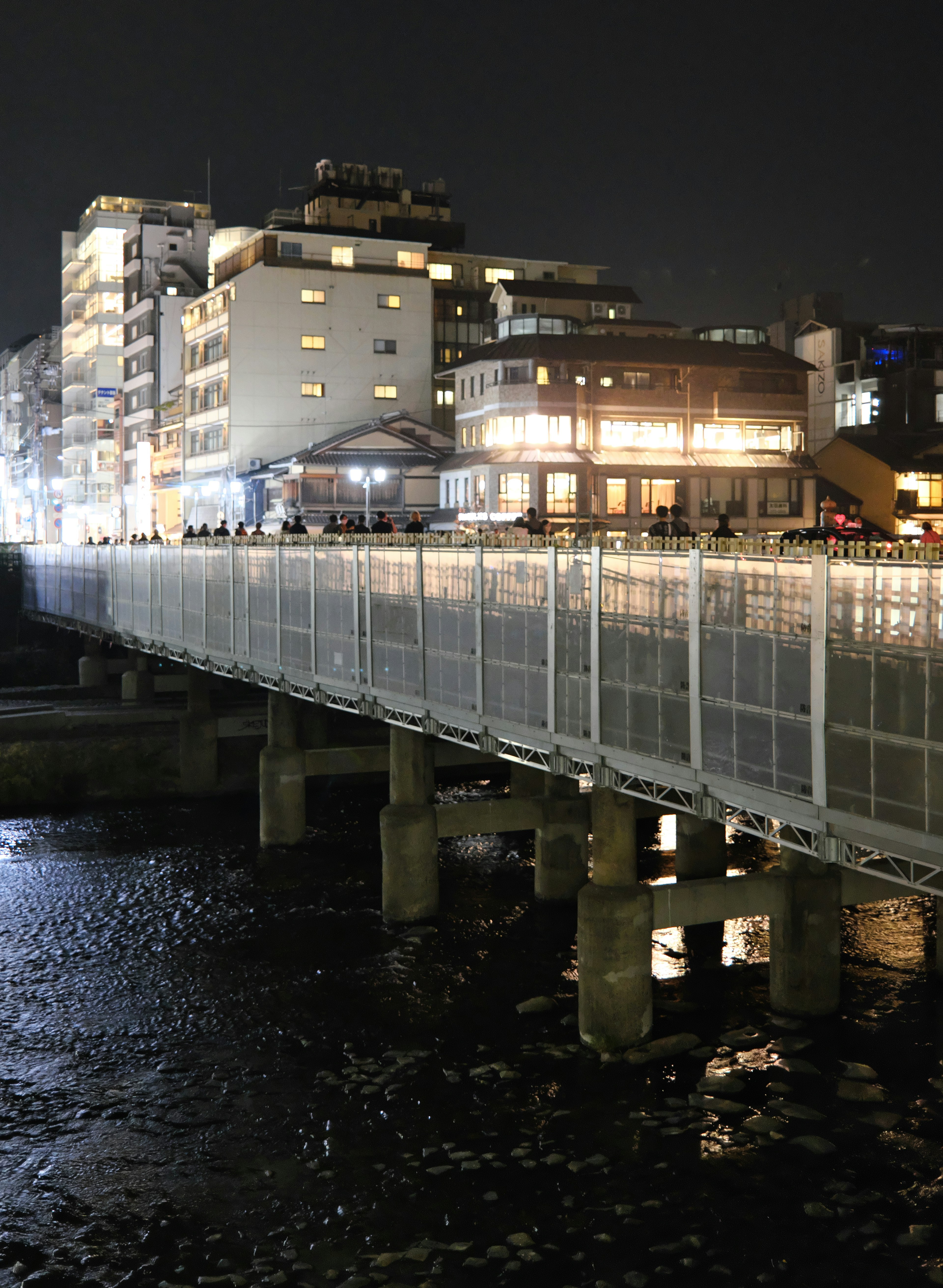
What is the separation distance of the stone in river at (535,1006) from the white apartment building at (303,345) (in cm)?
5987

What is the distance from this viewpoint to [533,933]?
24.1 m

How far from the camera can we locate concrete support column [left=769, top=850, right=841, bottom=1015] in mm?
17969

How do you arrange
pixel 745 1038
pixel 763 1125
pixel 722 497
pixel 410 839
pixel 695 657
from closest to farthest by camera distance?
1. pixel 763 1125
2. pixel 695 657
3. pixel 745 1038
4. pixel 410 839
5. pixel 722 497

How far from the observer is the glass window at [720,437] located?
6638 centimetres

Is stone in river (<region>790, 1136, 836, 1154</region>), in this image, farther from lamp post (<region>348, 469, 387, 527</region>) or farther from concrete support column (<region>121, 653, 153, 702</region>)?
lamp post (<region>348, 469, 387, 527</region>)

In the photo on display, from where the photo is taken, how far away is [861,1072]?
16766mm

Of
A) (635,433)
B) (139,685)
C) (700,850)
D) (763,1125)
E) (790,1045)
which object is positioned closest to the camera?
(763,1125)

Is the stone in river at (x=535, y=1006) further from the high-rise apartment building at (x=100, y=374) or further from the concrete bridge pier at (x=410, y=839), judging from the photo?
the high-rise apartment building at (x=100, y=374)

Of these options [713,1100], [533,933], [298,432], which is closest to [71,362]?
[298,432]

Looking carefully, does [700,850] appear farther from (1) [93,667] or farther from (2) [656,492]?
(2) [656,492]

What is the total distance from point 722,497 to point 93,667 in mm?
33152

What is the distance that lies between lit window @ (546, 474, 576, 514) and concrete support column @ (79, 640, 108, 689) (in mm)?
23138

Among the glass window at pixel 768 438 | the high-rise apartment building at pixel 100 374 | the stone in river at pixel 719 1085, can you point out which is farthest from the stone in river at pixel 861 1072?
the high-rise apartment building at pixel 100 374

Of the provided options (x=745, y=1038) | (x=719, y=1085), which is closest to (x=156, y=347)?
(x=745, y=1038)
